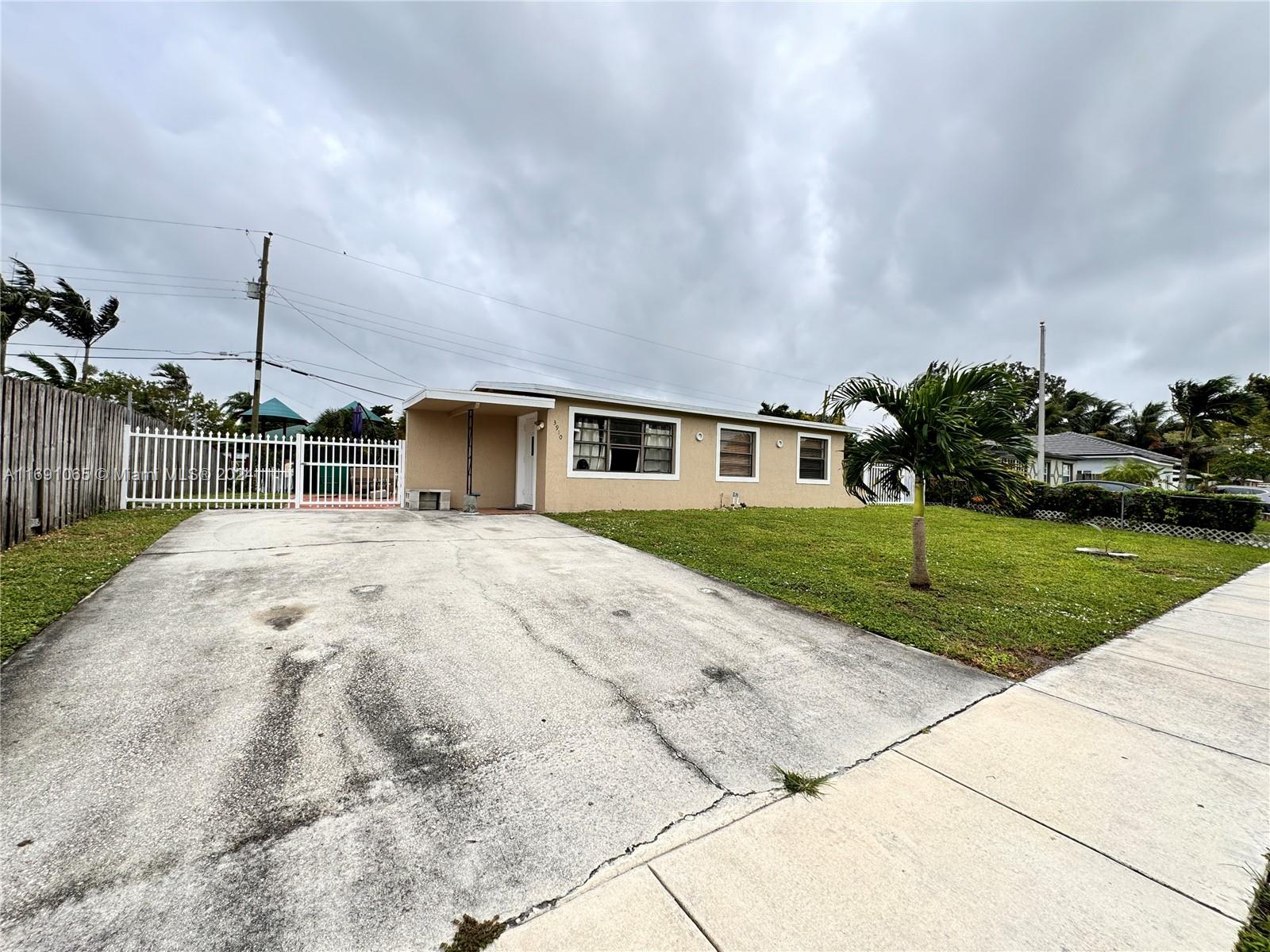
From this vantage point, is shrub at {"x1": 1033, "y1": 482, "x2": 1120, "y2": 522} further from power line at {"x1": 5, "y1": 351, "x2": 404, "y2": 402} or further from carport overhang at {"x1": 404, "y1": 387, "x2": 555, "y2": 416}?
power line at {"x1": 5, "y1": 351, "x2": 404, "y2": 402}

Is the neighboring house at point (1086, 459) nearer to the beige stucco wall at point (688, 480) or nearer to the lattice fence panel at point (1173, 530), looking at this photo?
the lattice fence panel at point (1173, 530)

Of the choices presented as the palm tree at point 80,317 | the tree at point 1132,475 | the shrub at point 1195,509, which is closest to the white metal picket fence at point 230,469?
the palm tree at point 80,317

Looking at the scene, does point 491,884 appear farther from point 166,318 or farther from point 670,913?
point 166,318

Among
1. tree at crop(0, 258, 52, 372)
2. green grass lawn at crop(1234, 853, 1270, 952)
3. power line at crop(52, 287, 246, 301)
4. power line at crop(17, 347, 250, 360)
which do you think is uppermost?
power line at crop(52, 287, 246, 301)

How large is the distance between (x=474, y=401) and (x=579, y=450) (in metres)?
2.50

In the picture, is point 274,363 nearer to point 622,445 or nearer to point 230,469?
point 230,469

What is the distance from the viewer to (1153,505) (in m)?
12.7

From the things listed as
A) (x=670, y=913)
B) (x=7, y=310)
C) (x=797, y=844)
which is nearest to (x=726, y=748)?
(x=797, y=844)

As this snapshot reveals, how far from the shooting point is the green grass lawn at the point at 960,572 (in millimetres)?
4272

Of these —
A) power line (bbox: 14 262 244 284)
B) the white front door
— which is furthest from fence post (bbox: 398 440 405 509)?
power line (bbox: 14 262 244 284)

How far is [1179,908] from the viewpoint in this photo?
1.58 metres

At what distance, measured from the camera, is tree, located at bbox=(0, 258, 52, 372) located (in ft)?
43.8

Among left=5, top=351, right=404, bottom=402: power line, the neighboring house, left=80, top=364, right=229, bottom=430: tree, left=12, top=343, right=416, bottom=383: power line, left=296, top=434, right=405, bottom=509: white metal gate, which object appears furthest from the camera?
the neighboring house

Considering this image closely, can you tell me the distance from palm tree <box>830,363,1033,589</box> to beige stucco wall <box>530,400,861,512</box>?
662 centimetres
